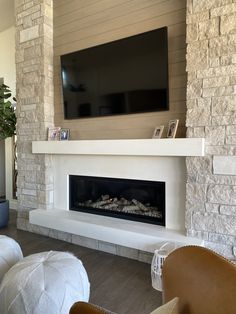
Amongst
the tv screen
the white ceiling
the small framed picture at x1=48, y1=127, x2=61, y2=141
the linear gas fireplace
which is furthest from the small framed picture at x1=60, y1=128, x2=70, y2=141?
the white ceiling

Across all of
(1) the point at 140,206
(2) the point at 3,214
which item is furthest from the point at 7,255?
(2) the point at 3,214

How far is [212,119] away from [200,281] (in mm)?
1524

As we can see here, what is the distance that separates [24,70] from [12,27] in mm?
1882

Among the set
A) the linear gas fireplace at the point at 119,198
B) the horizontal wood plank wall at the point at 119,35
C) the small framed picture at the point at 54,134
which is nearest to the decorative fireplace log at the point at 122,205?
the linear gas fireplace at the point at 119,198

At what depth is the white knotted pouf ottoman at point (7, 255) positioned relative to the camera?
1.59 m

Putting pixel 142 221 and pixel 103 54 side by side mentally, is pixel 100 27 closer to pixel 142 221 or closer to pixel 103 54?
pixel 103 54

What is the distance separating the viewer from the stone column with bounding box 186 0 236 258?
197cm

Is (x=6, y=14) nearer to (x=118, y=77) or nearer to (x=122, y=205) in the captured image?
(x=118, y=77)

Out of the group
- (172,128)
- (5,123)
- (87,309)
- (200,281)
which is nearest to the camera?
(87,309)

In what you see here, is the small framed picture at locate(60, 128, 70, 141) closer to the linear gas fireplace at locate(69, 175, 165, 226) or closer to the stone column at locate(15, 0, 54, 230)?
the stone column at locate(15, 0, 54, 230)

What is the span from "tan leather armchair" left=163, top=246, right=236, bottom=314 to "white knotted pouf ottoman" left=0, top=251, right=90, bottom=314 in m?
0.60

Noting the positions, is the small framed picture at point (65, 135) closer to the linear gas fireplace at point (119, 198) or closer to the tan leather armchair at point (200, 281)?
the linear gas fireplace at point (119, 198)

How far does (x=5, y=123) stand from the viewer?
11.9ft

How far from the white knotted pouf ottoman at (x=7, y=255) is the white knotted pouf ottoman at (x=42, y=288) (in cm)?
26
